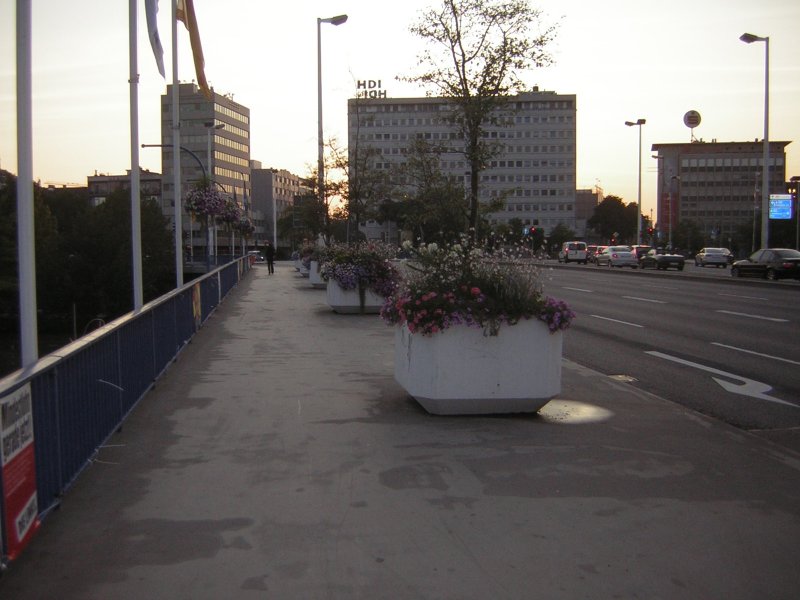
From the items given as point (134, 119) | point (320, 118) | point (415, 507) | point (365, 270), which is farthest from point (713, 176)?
point (415, 507)

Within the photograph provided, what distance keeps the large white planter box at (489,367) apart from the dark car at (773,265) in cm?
3389

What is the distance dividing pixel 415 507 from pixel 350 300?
14.1 metres

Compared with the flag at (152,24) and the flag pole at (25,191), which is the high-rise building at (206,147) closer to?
the flag at (152,24)

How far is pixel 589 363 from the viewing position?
12.5 meters

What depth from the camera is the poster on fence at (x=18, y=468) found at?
392 cm

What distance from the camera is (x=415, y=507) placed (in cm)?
509

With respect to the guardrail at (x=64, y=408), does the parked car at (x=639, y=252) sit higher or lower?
higher

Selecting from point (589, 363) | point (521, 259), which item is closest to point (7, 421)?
point (521, 259)

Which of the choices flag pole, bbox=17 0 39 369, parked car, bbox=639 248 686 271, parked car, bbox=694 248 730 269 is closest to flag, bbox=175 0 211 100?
flag pole, bbox=17 0 39 369

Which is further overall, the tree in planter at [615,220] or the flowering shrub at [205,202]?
the tree in planter at [615,220]

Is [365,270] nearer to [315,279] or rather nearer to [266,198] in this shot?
[315,279]

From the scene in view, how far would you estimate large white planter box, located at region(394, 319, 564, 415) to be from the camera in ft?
24.5

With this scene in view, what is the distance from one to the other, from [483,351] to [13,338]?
7518cm

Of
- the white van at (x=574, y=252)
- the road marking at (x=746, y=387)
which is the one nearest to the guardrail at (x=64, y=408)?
the road marking at (x=746, y=387)
